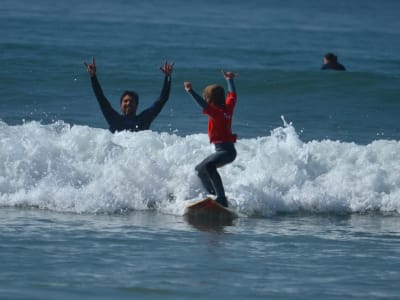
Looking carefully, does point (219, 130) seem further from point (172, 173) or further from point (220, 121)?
point (172, 173)

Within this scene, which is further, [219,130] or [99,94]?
[99,94]

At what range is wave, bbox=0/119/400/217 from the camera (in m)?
12.1

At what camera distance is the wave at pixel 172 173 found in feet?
39.8

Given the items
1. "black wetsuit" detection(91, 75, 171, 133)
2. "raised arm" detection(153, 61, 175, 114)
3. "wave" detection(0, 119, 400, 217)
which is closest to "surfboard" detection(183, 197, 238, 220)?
"wave" detection(0, 119, 400, 217)

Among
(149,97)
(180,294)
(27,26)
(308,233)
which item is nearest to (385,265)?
(308,233)

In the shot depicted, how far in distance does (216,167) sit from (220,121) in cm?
59

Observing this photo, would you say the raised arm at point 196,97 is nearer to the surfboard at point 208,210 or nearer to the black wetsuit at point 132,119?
the surfboard at point 208,210

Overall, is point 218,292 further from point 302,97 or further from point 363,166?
point 302,97

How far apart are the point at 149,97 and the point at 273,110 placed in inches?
109

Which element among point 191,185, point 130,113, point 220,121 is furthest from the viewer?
point 130,113

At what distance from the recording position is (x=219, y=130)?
446 inches

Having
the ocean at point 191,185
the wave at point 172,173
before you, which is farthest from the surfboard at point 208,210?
the wave at point 172,173

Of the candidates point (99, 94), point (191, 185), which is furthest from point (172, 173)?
point (99, 94)

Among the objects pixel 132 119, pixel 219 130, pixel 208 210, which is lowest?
pixel 208 210
